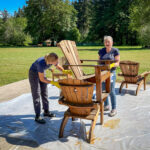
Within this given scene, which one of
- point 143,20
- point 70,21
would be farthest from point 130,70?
point 70,21

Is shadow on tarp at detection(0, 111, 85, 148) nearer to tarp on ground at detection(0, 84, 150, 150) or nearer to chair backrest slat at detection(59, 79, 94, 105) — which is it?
tarp on ground at detection(0, 84, 150, 150)

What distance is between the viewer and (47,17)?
50438 millimetres

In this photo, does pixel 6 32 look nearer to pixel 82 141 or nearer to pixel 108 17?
pixel 108 17

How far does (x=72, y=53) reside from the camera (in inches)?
173

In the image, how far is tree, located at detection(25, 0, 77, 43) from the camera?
5081cm

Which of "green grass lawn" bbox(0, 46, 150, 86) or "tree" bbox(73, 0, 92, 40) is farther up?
"tree" bbox(73, 0, 92, 40)

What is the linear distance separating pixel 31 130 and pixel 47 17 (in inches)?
1972

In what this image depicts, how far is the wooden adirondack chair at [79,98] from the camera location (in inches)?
116

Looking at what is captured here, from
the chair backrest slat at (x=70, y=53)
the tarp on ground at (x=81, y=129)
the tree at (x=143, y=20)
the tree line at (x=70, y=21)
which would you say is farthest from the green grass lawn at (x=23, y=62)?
the tree line at (x=70, y=21)

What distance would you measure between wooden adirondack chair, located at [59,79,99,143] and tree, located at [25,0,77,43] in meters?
49.5

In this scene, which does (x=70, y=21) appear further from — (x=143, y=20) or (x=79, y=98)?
(x=79, y=98)

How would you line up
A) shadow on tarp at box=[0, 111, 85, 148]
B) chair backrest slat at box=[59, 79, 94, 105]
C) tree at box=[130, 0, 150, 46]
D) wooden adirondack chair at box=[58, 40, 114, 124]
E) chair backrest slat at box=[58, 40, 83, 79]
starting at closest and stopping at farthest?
1. chair backrest slat at box=[59, 79, 94, 105]
2. shadow on tarp at box=[0, 111, 85, 148]
3. wooden adirondack chair at box=[58, 40, 114, 124]
4. chair backrest slat at box=[58, 40, 83, 79]
5. tree at box=[130, 0, 150, 46]

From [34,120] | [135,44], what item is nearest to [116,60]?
[34,120]

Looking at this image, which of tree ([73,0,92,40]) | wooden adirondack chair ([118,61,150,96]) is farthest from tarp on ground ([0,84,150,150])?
tree ([73,0,92,40])
